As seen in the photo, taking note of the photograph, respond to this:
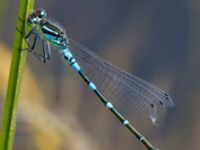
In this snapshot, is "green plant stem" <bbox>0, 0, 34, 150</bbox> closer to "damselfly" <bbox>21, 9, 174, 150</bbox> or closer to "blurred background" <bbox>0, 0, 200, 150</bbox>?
"damselfly" <bbox>21, 9, 174, 150</bbox>

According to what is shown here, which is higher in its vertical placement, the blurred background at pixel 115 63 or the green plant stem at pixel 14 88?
the blurred background at pixel 115 63

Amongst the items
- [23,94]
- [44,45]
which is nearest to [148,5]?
[23,94]

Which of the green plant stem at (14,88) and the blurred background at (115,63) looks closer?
the green plant stem at (14,88)

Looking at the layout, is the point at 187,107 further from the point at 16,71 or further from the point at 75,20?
the point at 16,71

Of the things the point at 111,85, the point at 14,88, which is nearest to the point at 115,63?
the point at 111,85

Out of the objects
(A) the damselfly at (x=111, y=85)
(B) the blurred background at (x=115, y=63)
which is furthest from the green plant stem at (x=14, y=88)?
(B) the blurred background at (x=115, y=63)

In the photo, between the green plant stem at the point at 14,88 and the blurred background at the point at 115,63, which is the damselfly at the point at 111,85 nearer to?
the blurred background at the point at 115,63
